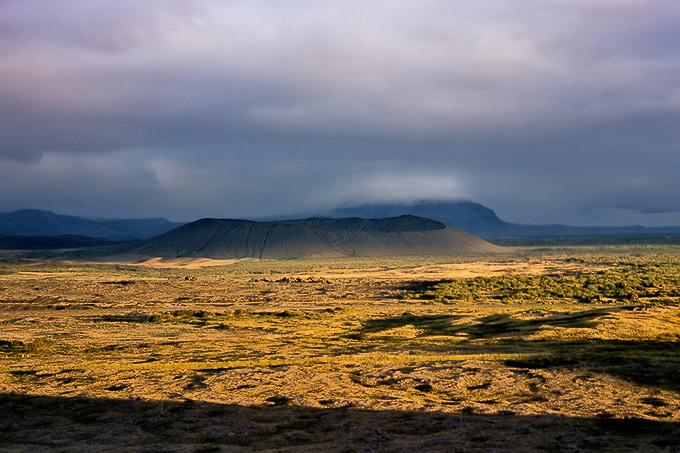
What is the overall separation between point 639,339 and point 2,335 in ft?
138

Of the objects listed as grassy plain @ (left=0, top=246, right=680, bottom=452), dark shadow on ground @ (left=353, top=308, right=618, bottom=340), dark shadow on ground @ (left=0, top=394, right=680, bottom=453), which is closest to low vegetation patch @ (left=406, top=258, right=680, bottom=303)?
grassy plain @ (left=0, top=246, right=680, bottom=452)

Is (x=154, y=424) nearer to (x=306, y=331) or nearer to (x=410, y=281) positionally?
(x=306, y=331)

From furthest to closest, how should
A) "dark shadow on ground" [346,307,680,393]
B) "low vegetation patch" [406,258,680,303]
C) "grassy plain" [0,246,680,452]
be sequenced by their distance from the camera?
1. "low vegetation patch" [406,258,680,303]
2. "dark shadow on ground" [346,307,680,393]
3. "grassy plain" [0,246,680,452]

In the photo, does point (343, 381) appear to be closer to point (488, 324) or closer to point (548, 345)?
point (548, 345)

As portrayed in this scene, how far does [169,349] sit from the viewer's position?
35.4m

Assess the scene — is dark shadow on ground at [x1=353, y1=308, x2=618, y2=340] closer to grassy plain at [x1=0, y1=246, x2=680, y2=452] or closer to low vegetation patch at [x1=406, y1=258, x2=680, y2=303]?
grassy plain at [x1=0, y1=246, x2=680, y2=452]

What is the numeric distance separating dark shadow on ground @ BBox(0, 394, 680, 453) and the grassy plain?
3.2 inches

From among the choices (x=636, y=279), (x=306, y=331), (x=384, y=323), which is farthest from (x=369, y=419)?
(x=636, y=279)

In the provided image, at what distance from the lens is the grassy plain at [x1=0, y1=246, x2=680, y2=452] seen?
17.8 metres

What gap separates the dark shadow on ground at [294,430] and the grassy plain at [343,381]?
0.27ft

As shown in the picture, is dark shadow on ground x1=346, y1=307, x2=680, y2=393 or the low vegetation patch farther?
the low vegetation patch

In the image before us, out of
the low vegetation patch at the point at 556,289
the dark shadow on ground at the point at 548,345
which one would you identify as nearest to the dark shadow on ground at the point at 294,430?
the dark shadow on ground at the point at 548,345

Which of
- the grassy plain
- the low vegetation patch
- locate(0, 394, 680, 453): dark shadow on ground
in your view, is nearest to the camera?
locate(0, 394, 680, 453): dark shadow on ground

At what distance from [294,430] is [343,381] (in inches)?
275
